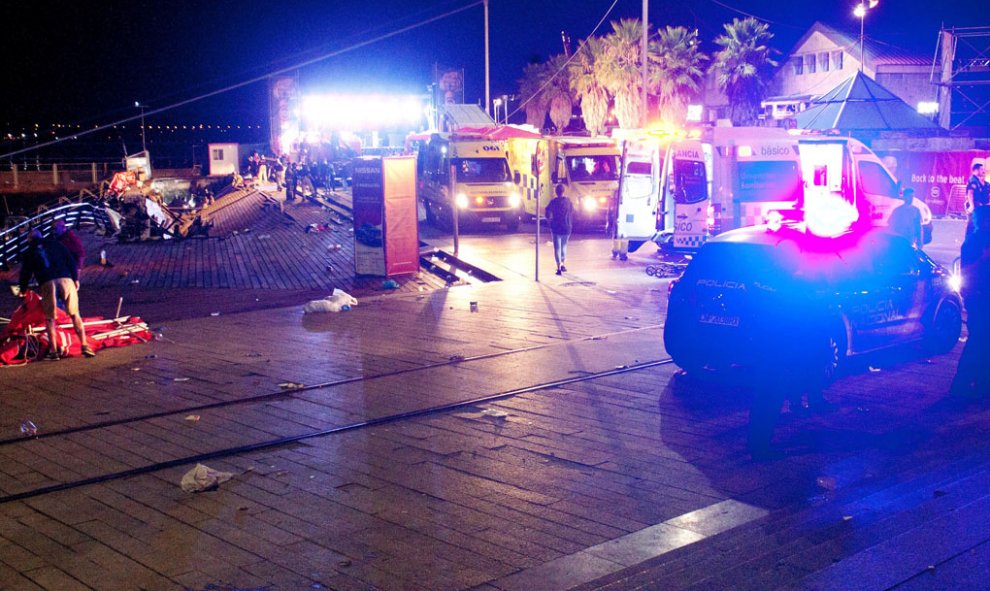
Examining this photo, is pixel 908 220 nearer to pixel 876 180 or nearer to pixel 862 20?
pixel 876 180

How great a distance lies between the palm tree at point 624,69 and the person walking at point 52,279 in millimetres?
40127

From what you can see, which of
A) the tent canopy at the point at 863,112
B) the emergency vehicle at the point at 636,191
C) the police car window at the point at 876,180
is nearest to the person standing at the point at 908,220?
the police car window at the point at 876,180

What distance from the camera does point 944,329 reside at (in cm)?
1127

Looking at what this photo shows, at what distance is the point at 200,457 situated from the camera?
25.1ft

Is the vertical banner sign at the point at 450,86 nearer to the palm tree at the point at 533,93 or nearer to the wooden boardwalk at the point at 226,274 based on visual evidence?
the palm tree at the point at 533,93

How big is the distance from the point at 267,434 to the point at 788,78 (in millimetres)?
60816

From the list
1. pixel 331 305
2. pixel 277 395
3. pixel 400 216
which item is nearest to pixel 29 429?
pixel 277 395

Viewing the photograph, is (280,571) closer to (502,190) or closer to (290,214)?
(502,190)

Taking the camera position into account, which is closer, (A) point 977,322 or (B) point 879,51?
(A) point 977,322

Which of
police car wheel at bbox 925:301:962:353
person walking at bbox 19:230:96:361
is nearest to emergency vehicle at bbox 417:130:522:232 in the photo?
person walking at bbox 19:230:96:361

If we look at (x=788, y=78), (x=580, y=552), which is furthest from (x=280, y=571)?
(x=788, y=78)

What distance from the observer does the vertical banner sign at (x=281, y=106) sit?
57469 mm

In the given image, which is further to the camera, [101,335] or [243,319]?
[243,319]

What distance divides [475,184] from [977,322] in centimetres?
2180
